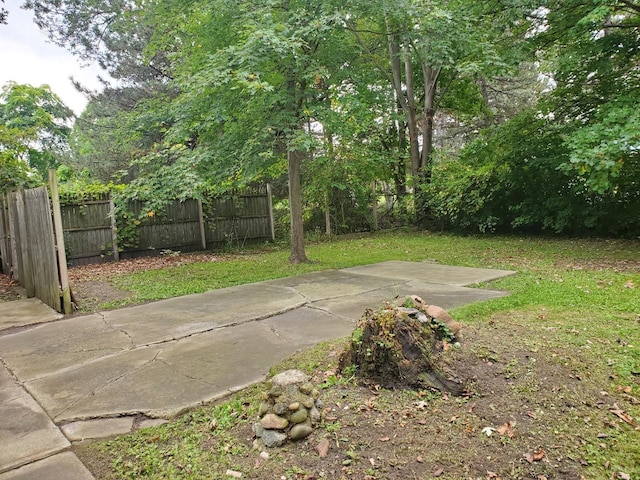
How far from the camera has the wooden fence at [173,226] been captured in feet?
31.5

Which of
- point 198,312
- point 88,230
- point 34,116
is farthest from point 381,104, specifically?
point 34,116

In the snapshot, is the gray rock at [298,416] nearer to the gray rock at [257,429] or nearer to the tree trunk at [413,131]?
the gray rock at [257,429]

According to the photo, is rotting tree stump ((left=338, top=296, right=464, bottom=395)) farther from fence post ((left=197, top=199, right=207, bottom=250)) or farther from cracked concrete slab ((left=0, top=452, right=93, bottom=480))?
fence post ((left=197, top=199, right=207, bottom=250))

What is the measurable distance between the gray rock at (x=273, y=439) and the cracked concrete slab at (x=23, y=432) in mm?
1097

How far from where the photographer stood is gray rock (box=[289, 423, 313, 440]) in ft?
7.38

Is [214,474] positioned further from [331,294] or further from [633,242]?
[633,242]

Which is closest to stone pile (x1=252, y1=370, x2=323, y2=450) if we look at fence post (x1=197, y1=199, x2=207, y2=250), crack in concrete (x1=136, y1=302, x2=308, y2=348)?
crack in concrete (x1=136, y1=302, x2=308, y2=348)

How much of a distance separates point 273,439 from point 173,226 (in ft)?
30.8

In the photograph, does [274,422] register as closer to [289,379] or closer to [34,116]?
[289,379]

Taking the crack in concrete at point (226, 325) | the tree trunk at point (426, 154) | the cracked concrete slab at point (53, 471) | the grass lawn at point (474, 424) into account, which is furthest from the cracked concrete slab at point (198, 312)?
the tree trunk at point (426, 154)

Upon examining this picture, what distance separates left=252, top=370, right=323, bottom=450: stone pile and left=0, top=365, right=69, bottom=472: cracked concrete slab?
1.09 metres

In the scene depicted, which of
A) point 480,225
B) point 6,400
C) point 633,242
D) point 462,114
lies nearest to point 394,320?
point 6,400

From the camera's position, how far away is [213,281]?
22.8 ft

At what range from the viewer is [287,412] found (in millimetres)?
2316
